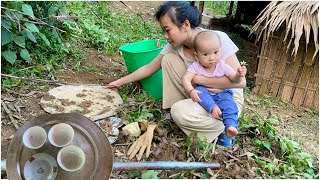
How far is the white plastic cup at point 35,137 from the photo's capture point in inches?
55.2

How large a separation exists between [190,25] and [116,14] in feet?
10.5

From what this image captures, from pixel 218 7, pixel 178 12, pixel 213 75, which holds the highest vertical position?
pixel 218 7

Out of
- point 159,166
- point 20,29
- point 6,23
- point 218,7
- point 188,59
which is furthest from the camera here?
point 218,7

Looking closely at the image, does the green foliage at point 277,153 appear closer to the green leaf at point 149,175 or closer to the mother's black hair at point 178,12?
the green leaf at point 149,175

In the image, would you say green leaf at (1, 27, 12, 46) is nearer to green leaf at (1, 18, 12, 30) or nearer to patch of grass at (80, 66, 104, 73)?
green leaf at (1, 18, 12, 30)

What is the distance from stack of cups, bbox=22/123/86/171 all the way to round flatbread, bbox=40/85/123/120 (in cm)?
125

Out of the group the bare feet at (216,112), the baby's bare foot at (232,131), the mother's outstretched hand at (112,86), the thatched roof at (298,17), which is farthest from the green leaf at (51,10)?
the thatched roof at (298,17)

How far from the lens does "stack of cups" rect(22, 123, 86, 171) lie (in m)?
1.39

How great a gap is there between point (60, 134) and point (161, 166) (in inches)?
29.8

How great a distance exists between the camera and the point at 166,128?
2.76 m

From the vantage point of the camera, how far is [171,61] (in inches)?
110

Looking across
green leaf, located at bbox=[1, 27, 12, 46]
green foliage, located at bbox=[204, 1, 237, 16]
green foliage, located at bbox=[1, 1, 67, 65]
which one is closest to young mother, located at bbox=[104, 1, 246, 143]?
green foliage, located at bbox=[1, 1, 67, 65]

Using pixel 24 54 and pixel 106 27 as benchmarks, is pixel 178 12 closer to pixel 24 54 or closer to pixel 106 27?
pixel 24 54

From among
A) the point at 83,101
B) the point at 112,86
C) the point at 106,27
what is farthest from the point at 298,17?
the point at 106,27
